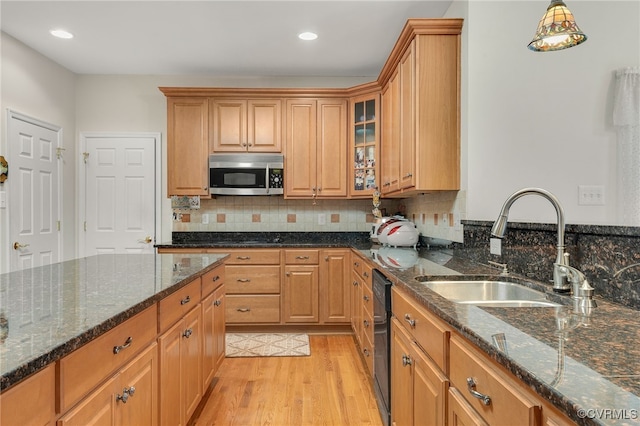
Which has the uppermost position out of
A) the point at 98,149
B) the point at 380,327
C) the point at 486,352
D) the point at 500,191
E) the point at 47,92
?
the point at 47,92

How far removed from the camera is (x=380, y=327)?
2.21m

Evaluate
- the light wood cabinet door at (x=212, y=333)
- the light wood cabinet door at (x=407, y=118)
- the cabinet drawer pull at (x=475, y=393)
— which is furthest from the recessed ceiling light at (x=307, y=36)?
the cabinet drawer pull at (x=475, y=393)

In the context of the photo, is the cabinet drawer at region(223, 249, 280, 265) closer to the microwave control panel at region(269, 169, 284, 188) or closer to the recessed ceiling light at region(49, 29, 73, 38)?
the microwave control panel at region(269, 169, 284, 188)

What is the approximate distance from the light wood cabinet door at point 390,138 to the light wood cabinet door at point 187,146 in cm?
180

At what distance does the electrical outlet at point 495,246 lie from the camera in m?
2.12

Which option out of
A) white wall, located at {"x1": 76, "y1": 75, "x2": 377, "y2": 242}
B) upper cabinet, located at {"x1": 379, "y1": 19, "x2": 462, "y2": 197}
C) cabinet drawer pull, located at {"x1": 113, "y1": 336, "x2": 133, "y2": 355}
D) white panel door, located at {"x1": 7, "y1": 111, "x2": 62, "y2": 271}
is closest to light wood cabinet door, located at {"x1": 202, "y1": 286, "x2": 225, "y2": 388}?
cabinet drawer pull, located at {"x1": 113, "y1": 336, "x2": 133, "y2": 355}

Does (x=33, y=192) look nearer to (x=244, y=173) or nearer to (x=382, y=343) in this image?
(x=244, y=173)

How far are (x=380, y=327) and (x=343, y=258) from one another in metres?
1.68

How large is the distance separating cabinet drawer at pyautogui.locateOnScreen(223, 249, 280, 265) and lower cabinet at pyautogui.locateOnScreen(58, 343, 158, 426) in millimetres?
2320

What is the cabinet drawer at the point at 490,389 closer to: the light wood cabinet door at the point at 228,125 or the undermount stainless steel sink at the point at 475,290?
the undermount stainless steel sink at the point at 475,290

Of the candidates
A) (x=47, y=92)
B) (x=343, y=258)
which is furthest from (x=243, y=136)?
(x=47, y=92)

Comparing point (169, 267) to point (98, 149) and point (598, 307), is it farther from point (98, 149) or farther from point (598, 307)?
point (98, 149)

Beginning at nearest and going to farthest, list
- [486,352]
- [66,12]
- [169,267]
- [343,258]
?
[486,352] < [169,267] < [66,12] < [343,258]

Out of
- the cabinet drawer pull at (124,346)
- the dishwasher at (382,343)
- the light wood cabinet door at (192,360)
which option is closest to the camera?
the cabinet drawer pull at (124,346)
